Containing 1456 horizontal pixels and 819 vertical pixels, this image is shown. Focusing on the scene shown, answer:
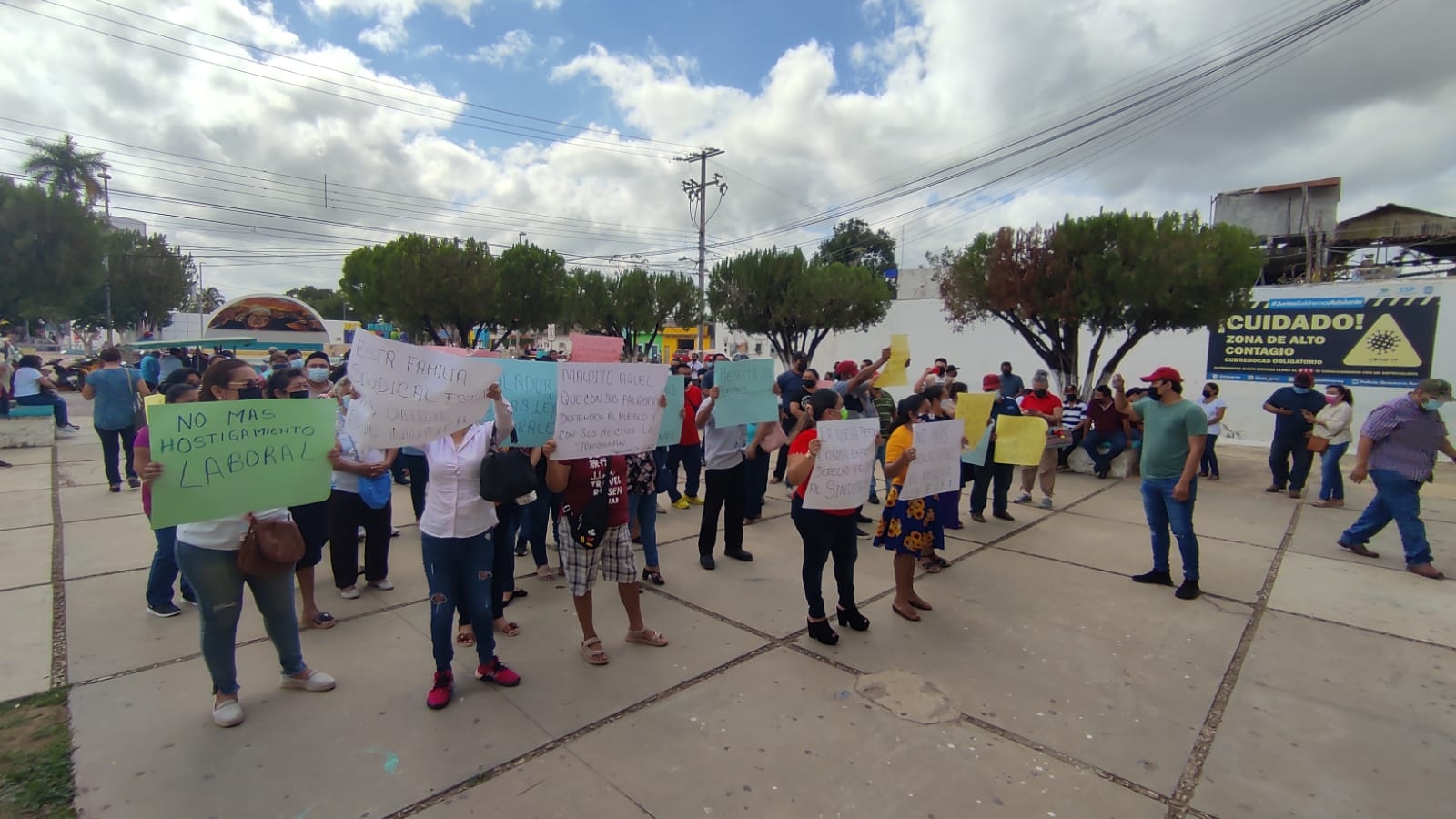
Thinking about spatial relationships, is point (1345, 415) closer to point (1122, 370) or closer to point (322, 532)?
point (1122, 370)

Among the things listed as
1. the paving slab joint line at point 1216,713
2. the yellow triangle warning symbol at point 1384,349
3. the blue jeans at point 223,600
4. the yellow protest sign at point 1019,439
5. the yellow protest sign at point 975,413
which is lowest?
the paving slab joint line at point 1216,713

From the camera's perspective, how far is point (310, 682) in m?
3.61

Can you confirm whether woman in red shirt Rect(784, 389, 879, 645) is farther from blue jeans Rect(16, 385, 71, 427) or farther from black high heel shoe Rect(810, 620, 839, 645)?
blue jeans Rect(16, 385, 71, 427)

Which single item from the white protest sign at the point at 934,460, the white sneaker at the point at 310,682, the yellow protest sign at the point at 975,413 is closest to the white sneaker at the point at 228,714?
the white sneaker at the point at 310,682

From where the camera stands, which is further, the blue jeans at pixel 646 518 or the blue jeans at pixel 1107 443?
the blue jeans at pixel 1107 443

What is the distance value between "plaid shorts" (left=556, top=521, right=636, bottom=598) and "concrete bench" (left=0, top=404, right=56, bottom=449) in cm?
1335

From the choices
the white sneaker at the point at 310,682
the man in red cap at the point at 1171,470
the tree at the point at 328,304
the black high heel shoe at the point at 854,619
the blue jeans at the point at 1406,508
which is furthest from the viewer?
the tree at the point at 328,304

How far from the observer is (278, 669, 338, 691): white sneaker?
11.8 feet

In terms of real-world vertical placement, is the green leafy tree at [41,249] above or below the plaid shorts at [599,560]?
above

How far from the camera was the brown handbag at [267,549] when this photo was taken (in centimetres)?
323

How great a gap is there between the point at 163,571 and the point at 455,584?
252cm

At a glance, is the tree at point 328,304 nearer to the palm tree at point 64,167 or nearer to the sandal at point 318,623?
the palm tree at point 64,167

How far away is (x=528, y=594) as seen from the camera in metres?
5.10

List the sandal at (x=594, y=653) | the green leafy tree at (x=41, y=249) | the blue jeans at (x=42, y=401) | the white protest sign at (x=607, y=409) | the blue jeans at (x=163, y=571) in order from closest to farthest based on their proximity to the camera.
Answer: the white protest sign at (x=607, y=409), the sandal at (x=594, y=653), the blue jeans at (x=163, y=571), the blue jeans at (x=42, y=401), the green leafy tree at (x=41, y=249)
